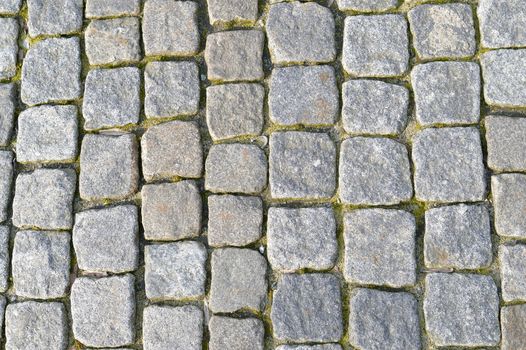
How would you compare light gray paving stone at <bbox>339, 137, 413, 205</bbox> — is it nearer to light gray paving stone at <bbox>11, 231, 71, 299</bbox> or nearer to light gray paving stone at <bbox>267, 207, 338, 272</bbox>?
light gray paving stone at <bbox>267, 207, 338, 272</bbox>

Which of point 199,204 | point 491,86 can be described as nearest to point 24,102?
point 199,204

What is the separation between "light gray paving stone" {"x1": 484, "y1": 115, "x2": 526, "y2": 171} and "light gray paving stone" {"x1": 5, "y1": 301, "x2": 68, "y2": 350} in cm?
195

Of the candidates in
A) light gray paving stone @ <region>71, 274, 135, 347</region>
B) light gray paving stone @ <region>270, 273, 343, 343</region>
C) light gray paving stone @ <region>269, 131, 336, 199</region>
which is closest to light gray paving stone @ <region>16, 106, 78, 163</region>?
light gray paving stone @ <region>71, 274, 135, 347</region>

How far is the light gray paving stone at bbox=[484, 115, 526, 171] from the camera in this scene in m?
2.53

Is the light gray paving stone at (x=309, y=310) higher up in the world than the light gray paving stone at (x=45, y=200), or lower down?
lower down

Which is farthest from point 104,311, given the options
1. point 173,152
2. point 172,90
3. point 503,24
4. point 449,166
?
point 503,24

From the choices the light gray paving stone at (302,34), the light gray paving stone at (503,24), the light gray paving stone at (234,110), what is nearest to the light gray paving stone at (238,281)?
the light gray paving stone at (234,110)

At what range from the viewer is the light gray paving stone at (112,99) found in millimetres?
2703

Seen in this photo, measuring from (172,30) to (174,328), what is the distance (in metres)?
1.30

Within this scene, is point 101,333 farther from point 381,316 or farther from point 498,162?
point 498,162

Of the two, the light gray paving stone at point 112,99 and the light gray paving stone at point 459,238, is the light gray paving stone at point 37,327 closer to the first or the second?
the light gray paving stone at point 112,99

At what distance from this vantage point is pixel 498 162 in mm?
2531

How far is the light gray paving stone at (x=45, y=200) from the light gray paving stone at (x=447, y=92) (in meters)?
1.56

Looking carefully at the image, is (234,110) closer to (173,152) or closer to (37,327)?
(173,152)
